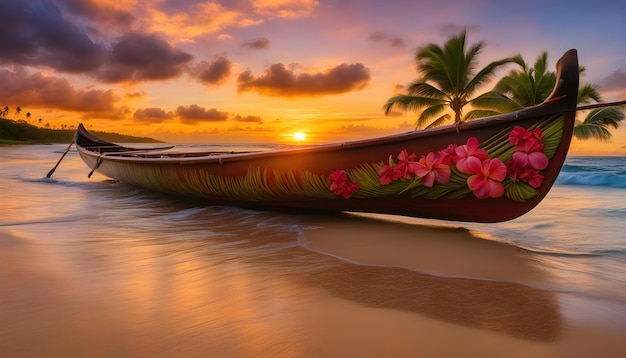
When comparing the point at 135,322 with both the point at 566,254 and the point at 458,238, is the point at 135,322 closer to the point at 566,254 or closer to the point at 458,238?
the point at 458,238

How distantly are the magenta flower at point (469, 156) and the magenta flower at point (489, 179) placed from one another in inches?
1.9

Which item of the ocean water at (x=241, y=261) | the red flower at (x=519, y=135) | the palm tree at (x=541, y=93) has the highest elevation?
the palm tree at (x=541, y=93)

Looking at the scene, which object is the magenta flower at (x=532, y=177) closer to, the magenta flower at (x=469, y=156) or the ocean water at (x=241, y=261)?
the magenta flower at (x=469, y=156)

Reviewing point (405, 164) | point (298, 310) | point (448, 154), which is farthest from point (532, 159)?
point (298, 310)

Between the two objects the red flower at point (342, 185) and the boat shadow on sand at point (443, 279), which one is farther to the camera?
the red flower at point (342, 185)

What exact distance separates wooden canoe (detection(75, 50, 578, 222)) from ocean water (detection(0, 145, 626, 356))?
275 mm

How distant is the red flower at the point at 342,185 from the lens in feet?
12.6

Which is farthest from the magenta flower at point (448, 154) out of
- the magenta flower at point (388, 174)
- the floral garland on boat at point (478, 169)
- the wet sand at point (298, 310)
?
the wet sand at point (298, 310)

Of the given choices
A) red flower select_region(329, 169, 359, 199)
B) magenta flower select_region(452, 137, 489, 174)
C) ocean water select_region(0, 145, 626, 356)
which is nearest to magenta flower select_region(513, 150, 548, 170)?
magenta flower select_region(452, 137, 489, 174)

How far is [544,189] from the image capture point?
308 cm

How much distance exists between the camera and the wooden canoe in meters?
3.04

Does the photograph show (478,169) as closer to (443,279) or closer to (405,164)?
(405,164)

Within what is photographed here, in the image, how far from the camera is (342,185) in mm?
3850

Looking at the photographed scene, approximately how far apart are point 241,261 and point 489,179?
2.08 metres
